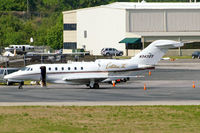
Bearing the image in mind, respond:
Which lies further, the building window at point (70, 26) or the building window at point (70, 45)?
the building window at point (70, 45)

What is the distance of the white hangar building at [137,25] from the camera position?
12544cm

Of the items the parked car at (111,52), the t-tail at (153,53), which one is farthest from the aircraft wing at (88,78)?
the parked car at (111,52)

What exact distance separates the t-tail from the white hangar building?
72143mm

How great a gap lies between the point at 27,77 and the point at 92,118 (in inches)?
793

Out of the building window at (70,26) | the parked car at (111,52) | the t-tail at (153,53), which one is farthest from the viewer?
the building window at (70,26)

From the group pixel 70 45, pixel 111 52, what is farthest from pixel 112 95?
pixel 70 45

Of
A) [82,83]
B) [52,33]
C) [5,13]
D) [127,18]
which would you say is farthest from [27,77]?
[5,13]

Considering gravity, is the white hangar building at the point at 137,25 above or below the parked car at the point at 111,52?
above

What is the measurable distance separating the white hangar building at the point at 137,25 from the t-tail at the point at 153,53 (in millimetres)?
72143

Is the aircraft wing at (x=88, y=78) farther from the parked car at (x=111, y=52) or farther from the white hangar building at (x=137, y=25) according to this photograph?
the white hangar building at (x=137, y=25)

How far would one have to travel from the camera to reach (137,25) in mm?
126188

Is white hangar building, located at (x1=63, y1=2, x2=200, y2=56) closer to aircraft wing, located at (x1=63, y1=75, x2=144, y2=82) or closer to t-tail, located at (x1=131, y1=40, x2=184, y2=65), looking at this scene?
t-tail, located at (x1=131, y1=40, x2=184, y2=65)

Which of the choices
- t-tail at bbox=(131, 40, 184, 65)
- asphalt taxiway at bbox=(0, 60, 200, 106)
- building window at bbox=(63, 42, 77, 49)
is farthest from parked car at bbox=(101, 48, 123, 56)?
t-tail at bbox=(131, 40, 184, 65)

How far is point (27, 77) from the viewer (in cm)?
5047
